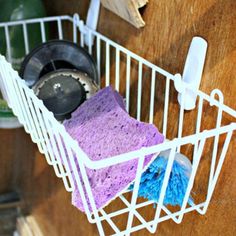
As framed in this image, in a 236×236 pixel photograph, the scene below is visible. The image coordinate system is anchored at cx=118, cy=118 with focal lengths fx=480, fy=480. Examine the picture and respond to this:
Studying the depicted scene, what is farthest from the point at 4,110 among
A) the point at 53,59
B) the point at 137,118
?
the point at 137,118

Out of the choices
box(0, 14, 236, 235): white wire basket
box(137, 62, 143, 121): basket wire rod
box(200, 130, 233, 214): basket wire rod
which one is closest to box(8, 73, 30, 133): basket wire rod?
box(0, 14, 236, 235): white wire basket

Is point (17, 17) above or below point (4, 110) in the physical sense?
above

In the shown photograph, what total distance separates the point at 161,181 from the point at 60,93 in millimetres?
235

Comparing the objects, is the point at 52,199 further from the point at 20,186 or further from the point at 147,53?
the point at 147,53

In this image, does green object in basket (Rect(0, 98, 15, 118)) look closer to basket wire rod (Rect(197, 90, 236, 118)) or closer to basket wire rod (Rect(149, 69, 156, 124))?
basket wire rod (Rect(149, 69, 156, 124))

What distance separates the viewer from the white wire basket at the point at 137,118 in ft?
1.71

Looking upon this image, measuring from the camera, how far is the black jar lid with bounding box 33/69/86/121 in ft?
2.37

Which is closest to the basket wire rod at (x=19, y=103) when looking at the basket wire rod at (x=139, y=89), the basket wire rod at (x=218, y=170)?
the basket wire rod at (x=139, y=89)

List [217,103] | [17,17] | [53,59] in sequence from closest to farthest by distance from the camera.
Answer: [217,103] < [53,59] < [17,17]

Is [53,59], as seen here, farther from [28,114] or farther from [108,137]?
[108,137]

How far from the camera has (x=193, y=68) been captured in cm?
60

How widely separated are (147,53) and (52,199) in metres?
0.60

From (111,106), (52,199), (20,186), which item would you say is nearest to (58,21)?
(111,106)

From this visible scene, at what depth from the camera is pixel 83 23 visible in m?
0.88
